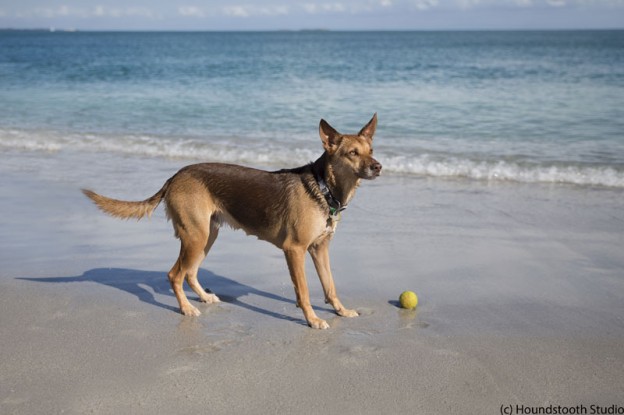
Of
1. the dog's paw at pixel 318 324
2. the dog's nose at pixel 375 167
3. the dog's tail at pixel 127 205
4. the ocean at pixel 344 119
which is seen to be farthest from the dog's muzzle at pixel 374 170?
the ocean at pixel 344 119

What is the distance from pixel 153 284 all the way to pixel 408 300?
2.39 metres

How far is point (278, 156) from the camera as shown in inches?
495

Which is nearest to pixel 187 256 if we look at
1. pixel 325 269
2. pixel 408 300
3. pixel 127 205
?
pixel 127 205

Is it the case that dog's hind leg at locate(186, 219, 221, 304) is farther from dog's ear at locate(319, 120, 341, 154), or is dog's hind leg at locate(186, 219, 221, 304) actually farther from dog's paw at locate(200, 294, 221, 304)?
dog's ear at locate(319, 120, 341, 154)

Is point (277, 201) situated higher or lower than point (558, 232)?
higher

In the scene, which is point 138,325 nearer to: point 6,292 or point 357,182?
point 6,292

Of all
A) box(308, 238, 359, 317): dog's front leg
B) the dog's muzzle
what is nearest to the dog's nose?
the dog's muzzle

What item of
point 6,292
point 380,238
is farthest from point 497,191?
point 6,292

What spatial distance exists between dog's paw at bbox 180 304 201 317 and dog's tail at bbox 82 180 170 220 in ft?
2.77

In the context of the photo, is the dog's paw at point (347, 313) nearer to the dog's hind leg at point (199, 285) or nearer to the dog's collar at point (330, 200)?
the dog's collar at point (330, 200)

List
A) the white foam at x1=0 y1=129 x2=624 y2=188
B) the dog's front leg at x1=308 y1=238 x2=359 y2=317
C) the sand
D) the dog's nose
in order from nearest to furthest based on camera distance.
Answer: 1. the sand
2. the dog's nose
3. the dog's front leg at x1=308 y1=238 x2=359 y2=317
4. the white foam at x1=0 y1=129 x2=624 y2=188

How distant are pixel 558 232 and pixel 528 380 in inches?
150

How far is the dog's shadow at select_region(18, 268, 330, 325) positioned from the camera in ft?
18.7

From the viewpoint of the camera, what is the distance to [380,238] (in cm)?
724
